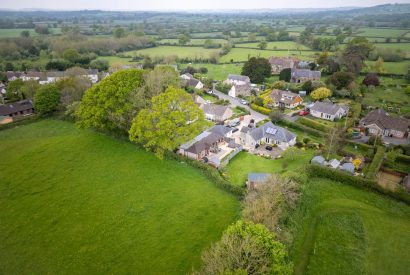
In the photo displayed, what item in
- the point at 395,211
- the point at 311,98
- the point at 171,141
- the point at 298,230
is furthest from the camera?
the point at 311,98

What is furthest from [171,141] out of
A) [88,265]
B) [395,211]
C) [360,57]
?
[360,57]

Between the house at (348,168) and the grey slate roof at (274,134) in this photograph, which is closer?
the house at (348,168)

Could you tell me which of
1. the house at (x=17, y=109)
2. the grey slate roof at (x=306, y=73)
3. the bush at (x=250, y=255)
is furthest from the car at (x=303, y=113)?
the house at (x=17, y=109)

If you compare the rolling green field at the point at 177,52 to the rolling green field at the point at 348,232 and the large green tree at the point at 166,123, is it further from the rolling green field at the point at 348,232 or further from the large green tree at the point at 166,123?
the rolling green field at the point at 348,232

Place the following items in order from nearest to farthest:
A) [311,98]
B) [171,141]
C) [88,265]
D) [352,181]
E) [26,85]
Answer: [88,265]
[352,181]
[171,141]
[26,85]
[311,98]

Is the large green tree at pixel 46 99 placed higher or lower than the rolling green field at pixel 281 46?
higher

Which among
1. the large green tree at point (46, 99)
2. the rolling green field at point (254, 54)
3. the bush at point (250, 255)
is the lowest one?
the rolling green field at point (254, 54)

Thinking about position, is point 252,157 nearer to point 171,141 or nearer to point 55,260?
point 171,141

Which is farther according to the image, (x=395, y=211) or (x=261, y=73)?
(x=261, y=73)
